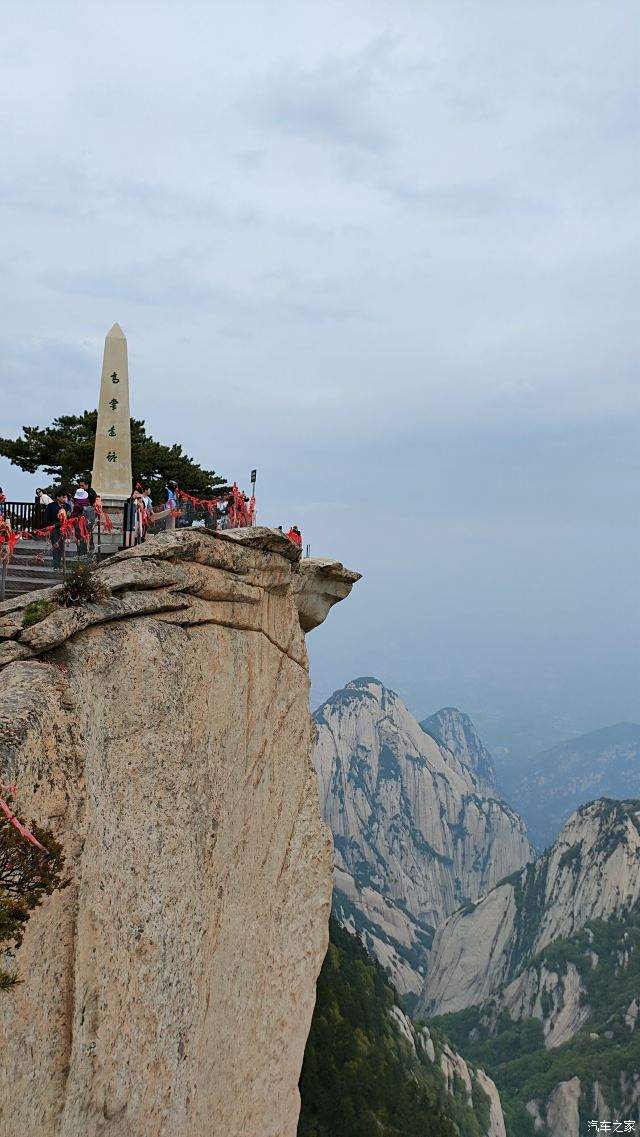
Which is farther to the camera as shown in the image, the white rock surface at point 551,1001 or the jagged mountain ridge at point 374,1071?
the white rock surface at point 551,1001

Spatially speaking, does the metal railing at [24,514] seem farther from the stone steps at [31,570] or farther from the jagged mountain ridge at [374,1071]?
the jagged mountain ridge at [374,1071]

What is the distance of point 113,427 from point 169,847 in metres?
16.9

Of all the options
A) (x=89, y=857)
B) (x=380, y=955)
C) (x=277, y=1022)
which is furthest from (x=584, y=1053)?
(x=89, y=857)

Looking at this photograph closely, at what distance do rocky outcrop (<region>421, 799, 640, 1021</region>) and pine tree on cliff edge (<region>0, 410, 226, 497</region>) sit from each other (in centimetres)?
13160

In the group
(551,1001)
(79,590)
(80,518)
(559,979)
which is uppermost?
(80,518)

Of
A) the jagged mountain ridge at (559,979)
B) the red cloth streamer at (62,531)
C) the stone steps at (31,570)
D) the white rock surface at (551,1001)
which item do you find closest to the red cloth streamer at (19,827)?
the stone steps at (31,570)

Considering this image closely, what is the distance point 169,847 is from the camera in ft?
59.0

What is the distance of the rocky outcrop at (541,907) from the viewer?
145 meters

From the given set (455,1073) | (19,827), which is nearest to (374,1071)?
(455,1073)

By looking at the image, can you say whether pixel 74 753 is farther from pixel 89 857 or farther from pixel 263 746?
pixel 263 746

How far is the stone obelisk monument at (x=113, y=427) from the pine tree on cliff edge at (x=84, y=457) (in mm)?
5782

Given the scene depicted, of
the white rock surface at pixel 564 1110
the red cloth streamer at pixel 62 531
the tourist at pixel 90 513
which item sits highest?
the tourist at pixel 90 513

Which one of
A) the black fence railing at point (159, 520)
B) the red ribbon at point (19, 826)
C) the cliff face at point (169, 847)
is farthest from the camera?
the black fence railing at point (159, 520)

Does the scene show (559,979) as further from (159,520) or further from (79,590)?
(79,590)
